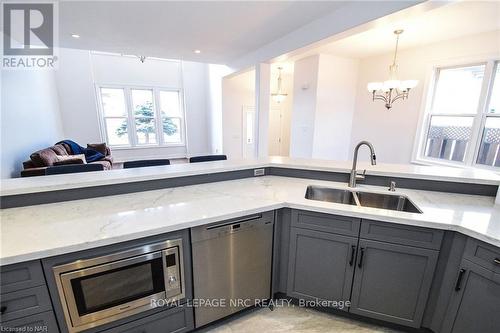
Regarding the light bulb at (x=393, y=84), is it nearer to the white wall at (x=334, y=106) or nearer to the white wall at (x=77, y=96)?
the white wall at (x=334, y=106)

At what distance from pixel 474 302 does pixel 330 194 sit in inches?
40.4

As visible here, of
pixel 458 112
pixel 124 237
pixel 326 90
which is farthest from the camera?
pixel 326 90

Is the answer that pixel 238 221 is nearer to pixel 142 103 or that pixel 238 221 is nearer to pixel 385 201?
pixel 385 201

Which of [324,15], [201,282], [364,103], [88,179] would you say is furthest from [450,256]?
[364,103]

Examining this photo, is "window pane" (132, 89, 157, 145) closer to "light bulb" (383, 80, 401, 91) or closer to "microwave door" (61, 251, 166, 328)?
"light bulb" (383, 80, 401, 91)

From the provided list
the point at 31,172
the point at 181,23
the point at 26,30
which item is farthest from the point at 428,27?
the point at 31,172

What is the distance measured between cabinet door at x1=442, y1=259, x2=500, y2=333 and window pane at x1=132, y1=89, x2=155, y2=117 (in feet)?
26.0

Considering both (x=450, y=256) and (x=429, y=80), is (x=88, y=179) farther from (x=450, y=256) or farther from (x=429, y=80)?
(x=429, y=80)

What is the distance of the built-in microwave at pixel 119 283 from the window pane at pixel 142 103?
708 cm

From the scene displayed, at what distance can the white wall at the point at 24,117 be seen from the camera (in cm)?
352

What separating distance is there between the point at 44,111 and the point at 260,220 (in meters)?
6.02

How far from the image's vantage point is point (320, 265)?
62.4 inches

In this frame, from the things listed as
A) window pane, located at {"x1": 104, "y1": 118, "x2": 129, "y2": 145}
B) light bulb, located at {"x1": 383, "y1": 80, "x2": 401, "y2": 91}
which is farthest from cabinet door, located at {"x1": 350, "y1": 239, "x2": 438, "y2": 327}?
window pane, located at {"x1": 104, "y1": 118, "x2": 129, "y2": 145}

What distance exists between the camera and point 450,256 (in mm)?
1300
